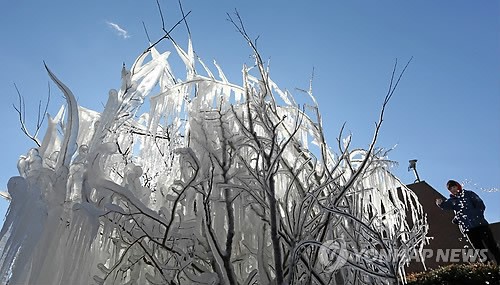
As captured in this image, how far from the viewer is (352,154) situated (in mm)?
3500

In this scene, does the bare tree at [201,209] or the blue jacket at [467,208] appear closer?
the bare tree at [201,209]

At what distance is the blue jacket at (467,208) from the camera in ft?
16.2

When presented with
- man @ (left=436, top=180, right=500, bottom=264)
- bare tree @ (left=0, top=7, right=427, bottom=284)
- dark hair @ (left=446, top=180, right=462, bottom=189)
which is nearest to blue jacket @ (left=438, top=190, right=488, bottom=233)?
man @ (left=436, top=180, right=500, bottom=264)

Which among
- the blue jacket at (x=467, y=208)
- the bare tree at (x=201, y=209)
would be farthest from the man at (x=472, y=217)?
the bare tree at (x=201, y=209)

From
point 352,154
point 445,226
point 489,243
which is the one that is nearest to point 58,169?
point 352,154

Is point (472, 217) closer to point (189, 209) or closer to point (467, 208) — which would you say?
point (467, 208)

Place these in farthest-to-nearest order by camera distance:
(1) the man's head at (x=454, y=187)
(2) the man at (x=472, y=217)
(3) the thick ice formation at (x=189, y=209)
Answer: (1) the man's head at (x=454, y=187) → (2) the man at (x=472, y=217) → (3) the thick ice formation at (x=189, y=209)

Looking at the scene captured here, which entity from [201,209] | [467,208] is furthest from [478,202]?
[201,209]

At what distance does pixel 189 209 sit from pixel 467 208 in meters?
3.76

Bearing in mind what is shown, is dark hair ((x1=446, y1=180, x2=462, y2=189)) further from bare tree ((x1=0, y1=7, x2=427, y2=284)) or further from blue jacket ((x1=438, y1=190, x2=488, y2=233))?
bare tree ((x1=0, y1=7, x2=427, y2=284))

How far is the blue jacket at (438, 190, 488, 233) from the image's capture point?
4.95 metres

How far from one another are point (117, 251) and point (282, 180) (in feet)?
3.78

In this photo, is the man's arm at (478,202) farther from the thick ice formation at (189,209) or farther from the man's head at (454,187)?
the thick ice formation at (189,209)

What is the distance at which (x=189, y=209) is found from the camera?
264 centimetres
